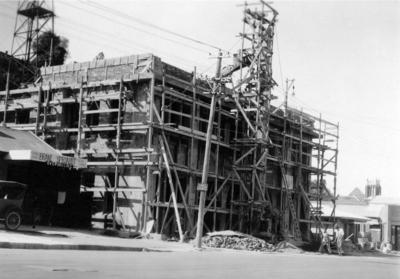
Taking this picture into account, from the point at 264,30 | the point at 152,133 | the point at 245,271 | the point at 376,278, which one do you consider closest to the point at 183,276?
the point at 245,271

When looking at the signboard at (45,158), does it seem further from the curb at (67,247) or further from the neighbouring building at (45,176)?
the curb at (67,247)

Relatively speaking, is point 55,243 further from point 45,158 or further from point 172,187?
point 172,187

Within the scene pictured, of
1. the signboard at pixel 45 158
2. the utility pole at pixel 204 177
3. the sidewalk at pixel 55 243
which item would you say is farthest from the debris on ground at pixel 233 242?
the signboard at pixel 45 158

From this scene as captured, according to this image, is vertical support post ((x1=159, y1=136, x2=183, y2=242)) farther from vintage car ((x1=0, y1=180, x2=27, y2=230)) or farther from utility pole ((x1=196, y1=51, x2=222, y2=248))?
vintage car ((x1=0, y1=180, x2=27, y2=230))

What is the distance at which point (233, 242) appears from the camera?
89.7 ft

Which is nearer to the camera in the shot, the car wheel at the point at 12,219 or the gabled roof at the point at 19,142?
the car wheel at the point at 12,219

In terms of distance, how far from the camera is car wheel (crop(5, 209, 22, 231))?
20.1m

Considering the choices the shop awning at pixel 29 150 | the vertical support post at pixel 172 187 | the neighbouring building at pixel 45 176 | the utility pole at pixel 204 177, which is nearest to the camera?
the shop awning at pixel 29 150

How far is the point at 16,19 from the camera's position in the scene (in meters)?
46.8

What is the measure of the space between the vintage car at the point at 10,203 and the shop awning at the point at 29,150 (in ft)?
9.85

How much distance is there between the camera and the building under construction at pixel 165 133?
1110 inches

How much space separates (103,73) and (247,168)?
9943mm

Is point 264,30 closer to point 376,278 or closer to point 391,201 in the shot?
point 376,278

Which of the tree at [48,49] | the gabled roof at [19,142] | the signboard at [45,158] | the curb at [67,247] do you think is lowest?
the curb at [67,247]
